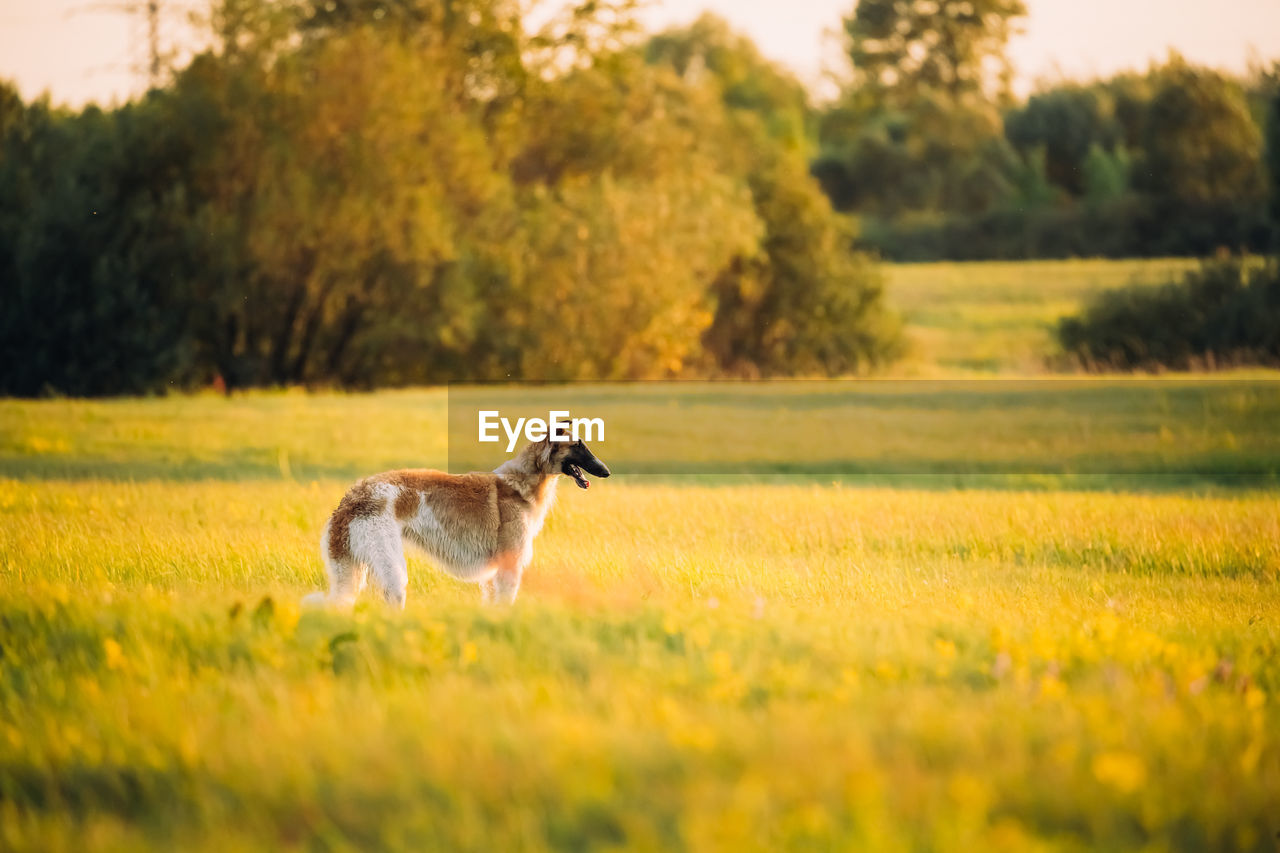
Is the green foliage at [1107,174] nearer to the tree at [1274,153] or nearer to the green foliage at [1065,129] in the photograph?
the green foliage at [1065,129]

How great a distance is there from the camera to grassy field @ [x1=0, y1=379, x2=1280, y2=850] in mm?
6168

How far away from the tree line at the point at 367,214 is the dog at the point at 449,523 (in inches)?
1238

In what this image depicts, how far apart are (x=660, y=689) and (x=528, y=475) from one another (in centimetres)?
362

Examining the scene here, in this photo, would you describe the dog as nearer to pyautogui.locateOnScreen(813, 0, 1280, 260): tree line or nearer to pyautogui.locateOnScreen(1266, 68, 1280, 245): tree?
pyautogui.locateOnScreen(1266, 68, 1280, 245): tree

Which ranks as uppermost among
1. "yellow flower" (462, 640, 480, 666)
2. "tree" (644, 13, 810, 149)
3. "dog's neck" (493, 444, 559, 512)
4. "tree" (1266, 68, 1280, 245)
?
"tree" (644, 13, 810, 149)

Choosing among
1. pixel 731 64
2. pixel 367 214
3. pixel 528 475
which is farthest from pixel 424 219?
pixel 731 64

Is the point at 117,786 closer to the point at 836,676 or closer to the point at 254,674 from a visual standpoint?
the point at 254,674

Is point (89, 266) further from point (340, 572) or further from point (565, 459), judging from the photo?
point (340, 572)

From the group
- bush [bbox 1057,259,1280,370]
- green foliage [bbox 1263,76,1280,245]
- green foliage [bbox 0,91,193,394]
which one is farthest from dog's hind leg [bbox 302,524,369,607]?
green foliage [bbox 1263,76,1280,245]

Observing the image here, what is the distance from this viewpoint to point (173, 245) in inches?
1617

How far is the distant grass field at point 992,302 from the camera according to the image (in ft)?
192

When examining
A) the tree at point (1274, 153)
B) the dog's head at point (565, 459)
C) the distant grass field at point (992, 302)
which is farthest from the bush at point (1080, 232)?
the dog's head at point (565, 459)

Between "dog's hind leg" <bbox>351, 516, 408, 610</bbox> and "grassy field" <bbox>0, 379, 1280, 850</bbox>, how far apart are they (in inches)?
11.6

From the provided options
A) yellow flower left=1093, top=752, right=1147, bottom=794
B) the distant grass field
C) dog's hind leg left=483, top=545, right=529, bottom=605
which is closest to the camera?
yellow flower left=1093, top=752, right=1147, bottom=794
